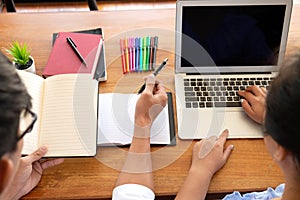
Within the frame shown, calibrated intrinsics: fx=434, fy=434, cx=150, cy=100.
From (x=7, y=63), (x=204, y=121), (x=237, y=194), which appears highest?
(x=7, y=63)

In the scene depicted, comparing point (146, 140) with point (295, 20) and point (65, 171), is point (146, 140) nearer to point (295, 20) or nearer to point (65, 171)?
point (65, 171)

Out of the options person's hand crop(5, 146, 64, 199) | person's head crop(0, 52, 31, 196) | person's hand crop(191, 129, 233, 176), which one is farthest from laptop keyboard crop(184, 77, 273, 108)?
person's head crop(0, 52, 31, 196)

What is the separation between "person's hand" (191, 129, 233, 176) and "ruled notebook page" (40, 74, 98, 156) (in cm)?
25

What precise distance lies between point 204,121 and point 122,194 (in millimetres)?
290

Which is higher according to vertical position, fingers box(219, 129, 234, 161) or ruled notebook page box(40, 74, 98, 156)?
ruled notebook page box(40, 74, 98, 156)

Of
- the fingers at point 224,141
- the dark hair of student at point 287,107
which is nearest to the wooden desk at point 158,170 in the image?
the fingers at point 224,141

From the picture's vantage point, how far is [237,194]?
1000 mm

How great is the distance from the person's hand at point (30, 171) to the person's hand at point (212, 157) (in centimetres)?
33

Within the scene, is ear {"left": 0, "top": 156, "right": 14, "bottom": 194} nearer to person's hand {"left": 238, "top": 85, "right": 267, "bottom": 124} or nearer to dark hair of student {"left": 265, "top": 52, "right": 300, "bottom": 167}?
dark hair of student {"left": 265, "top": 52, "right": 300, "bottom": 167}

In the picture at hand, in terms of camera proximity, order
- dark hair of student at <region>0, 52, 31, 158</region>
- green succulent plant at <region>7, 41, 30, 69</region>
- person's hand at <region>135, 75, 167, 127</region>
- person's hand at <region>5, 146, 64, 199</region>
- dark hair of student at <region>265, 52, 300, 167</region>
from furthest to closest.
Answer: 1. green succulent plant at <region>7, 41, 30, 69</region>
2. person's hand at <region>135, 75, 167, 127</region>
3. person's hand at <region>5, 146, 64, 199</region>
4. dark hair of student at <region>265, 52, 300, 167</region>
5. dark hair of student at <region>0, 52, 31, 158</region>

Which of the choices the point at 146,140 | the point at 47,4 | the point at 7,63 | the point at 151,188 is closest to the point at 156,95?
the point at 146,140

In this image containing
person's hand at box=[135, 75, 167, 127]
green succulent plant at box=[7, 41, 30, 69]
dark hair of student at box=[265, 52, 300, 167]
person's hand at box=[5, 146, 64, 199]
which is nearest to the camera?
dark hair of student at box=[265, 52, 300, 167]

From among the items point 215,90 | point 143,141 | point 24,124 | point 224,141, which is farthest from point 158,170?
point 24,124

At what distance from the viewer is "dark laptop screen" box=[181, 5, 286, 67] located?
111 centimetres
